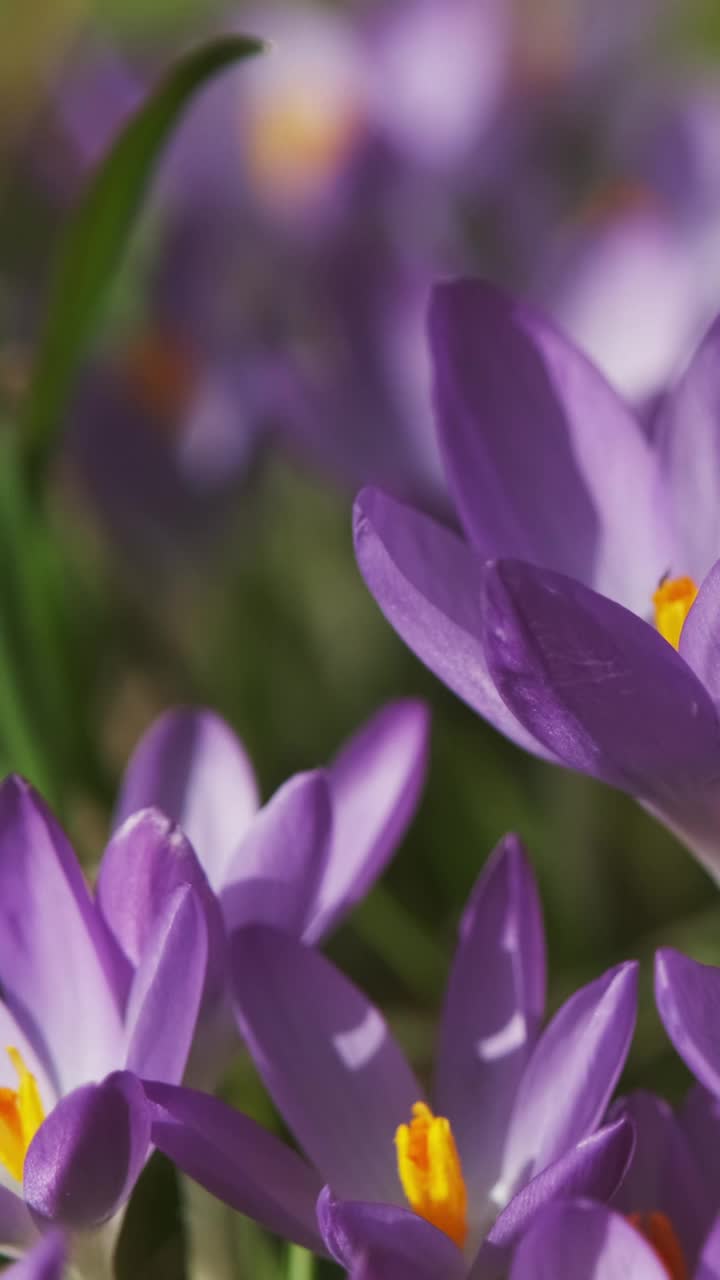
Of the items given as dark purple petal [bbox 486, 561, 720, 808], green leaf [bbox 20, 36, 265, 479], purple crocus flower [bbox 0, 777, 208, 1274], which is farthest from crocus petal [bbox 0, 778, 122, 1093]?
green leaf [bbox 20, 36, 265, 479]

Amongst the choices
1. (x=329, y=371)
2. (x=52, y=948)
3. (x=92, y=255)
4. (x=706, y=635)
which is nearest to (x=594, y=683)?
(x=706, y=635)

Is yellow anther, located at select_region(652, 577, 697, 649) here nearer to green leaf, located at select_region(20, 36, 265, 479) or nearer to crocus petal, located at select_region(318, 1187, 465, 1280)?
crocus petal, located at select_region(318, 1187, 465, 1280)

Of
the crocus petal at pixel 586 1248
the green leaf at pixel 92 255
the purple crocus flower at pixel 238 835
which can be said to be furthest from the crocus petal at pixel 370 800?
the green leaf at pixel 92 255

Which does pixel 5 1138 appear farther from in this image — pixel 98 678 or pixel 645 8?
pixel 645 8

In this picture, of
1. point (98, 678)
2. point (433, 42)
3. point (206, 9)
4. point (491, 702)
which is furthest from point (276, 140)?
point (491, 702)

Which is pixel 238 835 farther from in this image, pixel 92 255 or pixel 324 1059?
pixel 92 255

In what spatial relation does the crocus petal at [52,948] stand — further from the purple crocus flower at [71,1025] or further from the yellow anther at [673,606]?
the yellow anther at [673,606]
